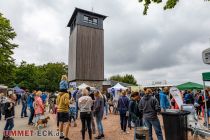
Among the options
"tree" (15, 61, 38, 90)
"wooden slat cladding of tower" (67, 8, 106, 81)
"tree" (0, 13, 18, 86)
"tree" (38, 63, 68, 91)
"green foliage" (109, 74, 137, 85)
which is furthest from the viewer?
"green foliage" (109, 74, 137, 85)

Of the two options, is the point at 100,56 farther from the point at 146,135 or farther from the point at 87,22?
the point at 146,135

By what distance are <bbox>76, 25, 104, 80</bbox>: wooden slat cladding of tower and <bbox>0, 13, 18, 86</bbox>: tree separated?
11839 mm

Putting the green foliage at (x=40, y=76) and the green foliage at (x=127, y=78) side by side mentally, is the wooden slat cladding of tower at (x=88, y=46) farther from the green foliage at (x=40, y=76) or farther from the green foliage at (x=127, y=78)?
the green foliage at (x=127, y=78)

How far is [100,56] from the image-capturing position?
147ft

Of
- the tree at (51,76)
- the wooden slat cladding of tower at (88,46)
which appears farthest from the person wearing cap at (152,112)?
the tree at (51,76)

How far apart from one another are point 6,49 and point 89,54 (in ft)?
49.5

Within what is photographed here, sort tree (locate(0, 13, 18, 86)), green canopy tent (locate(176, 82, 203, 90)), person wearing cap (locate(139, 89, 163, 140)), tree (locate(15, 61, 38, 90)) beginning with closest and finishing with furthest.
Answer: person wearing cap (locate(139, 89, 163, 140)), green canopy tent (locate(176, 82, 203, 90)), tree (locate(0, 13, 18, 86)), tree (locate(15, 61, 38, 90))

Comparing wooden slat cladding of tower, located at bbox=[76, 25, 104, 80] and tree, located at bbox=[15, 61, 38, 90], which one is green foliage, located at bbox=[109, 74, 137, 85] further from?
wooden slat cladding of tower, located at bbox=[76, 25, 104, 80]

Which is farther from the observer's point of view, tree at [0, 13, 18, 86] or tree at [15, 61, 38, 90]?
tree at [15, 61, 38, 90]

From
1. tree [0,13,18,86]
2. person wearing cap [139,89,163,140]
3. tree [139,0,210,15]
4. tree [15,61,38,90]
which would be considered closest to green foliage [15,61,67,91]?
tree [15,61,38,90]

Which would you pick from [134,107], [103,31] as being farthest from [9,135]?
[103,31]

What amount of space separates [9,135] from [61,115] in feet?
7.36

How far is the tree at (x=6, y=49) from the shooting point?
33912mm

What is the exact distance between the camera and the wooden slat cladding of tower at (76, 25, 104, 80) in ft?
139
